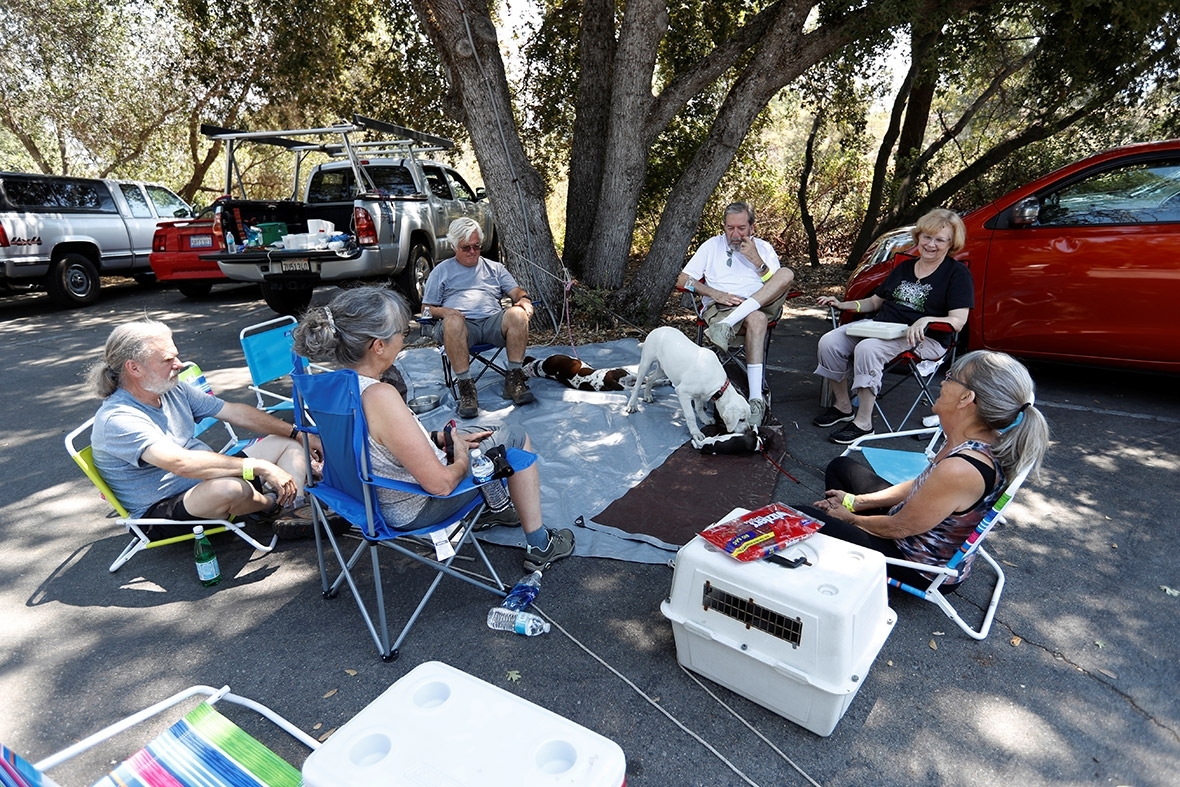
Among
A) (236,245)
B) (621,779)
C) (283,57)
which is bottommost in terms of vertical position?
(621,779)

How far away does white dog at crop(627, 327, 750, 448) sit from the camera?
145 inches

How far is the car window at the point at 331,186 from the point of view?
26.0 ft

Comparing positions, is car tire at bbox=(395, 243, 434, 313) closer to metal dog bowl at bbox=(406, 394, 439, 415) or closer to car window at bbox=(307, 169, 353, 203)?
car window at bbox=(307, 169, 353, 203)

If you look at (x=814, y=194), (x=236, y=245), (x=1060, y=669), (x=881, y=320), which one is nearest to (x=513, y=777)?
(x=1060, y=669)

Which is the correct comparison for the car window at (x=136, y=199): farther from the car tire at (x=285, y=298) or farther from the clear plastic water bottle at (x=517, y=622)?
the clear plastic water bottle at (x=517, y=622)

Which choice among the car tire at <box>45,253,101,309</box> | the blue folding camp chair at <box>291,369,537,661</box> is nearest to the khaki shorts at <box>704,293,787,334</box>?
the blue folding camp chair at <box>291,369,537,661</box>

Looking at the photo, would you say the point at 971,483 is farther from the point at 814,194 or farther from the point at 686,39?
the point at 814,194

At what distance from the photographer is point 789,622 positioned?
177 cm

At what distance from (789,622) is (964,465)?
0.75m

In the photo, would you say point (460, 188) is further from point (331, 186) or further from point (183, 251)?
point (183, 251)

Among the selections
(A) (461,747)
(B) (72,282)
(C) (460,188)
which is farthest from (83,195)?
(A) (461,747)

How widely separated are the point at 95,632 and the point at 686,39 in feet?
27.1

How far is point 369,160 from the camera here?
7.84 meters

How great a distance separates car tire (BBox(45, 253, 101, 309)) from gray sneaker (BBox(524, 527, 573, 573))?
27.1 feet
